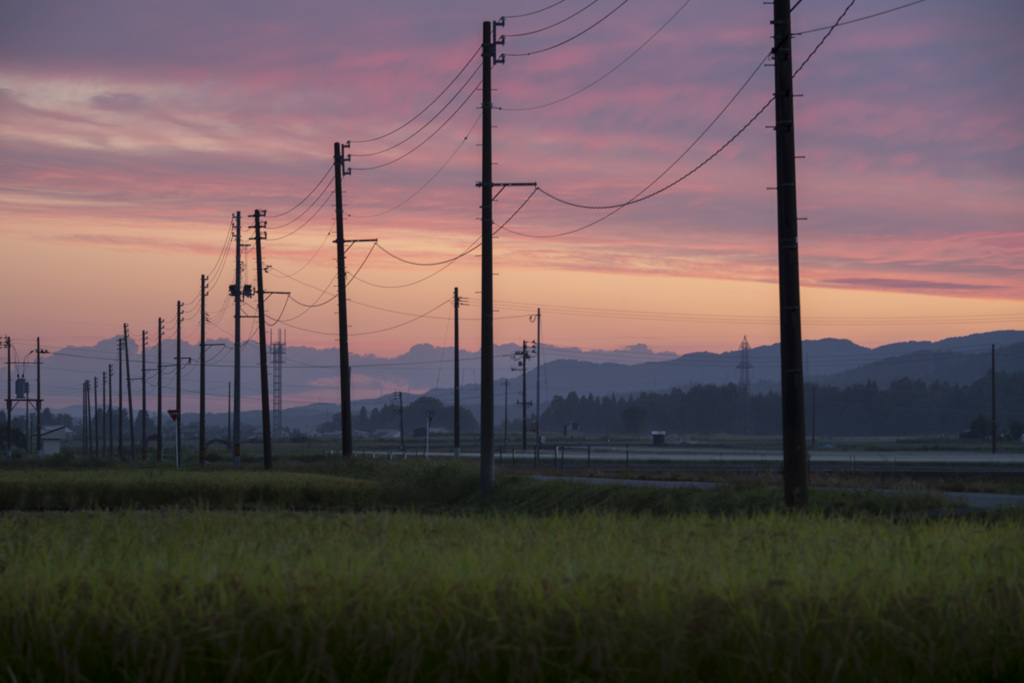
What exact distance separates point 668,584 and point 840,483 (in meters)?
22.5

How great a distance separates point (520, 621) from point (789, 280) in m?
11.8

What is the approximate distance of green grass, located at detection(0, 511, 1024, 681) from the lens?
19.4 feet

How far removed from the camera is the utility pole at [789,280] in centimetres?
1672

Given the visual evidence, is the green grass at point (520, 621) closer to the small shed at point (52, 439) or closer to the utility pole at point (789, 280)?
the utility pole at point (789, 280)

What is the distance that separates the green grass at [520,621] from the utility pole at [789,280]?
30.4ft

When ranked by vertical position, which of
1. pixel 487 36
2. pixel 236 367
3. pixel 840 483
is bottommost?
pixel 840 483

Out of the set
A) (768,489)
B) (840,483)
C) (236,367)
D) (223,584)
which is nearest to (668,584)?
(223,584)

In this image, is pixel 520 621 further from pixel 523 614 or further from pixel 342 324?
pixel 342 324

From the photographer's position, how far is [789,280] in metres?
16.8

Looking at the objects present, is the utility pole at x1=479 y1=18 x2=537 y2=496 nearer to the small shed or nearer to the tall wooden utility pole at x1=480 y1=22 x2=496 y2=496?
the tall wooden utility pole at x1=480 y1=22 x2=496 y2=496

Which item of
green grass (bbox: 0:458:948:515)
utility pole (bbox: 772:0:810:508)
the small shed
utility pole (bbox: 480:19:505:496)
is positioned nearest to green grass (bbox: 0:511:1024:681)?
utility pole (bbox: 772:0:810:508)

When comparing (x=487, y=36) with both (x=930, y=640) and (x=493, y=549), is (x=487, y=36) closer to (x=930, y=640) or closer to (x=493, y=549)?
(x=493, y=549)

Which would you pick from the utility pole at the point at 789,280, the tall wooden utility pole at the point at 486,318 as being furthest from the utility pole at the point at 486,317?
the utility pole at the point at 789,280

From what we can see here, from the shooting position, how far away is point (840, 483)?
1085 inches
